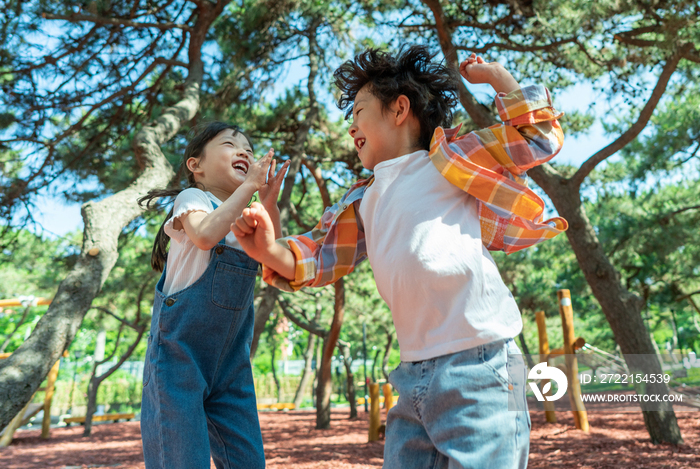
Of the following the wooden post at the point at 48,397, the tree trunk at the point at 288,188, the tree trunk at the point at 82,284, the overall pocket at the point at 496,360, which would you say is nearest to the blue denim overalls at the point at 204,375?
the overall pocket at the point at 496,360

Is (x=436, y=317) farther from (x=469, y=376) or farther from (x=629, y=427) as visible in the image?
(x=629, y=427)

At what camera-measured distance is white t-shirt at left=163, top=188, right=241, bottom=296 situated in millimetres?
1526

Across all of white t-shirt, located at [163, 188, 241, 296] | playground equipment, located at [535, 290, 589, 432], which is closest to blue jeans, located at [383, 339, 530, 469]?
white t-shirt, located at [163, 188, 241, 296]

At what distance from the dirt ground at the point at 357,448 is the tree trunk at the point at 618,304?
0.78 ft

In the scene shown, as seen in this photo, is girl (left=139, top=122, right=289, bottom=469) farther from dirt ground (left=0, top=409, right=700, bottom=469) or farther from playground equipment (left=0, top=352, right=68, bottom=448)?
playground equipment (left=0, top=352, right=68, bottom=448)

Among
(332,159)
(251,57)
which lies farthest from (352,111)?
(332,159)

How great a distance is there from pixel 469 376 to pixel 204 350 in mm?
819

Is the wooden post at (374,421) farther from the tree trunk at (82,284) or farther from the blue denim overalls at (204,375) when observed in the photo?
the blue denim overalls at (204,375)

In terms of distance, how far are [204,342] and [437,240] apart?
771 mm

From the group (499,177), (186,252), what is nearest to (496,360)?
(499,177)

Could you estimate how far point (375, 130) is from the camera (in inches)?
54.7

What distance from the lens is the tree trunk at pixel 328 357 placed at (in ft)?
24.0

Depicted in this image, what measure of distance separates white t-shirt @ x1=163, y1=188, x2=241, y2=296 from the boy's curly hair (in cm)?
53

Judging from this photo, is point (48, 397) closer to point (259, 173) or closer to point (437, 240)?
point (259, 173)
